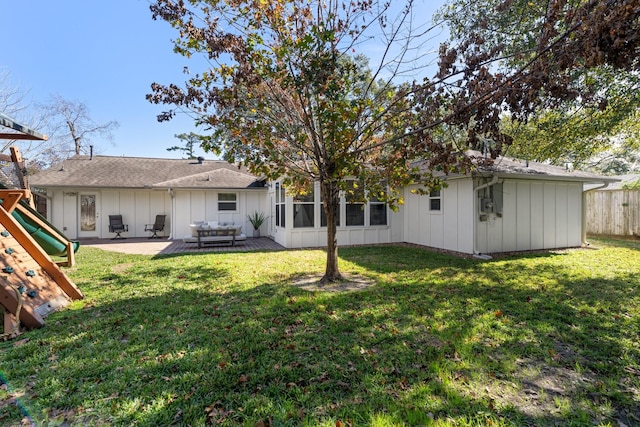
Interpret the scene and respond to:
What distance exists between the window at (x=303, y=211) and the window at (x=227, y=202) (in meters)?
4.94

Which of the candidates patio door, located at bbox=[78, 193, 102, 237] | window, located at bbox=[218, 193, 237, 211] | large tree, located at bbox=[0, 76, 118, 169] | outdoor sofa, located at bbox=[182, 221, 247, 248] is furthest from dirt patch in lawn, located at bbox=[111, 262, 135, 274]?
large tree, located at bbox=[0, 76, 118, 169]

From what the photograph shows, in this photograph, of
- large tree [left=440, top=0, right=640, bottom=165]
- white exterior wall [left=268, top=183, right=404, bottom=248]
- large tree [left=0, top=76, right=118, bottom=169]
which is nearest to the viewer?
large tree [left=440, top=0, right=640, bottom=165]

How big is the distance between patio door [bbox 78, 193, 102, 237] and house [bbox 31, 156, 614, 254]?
0.04 m

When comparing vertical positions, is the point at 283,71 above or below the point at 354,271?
above

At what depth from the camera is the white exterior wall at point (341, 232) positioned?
11148 millimetres

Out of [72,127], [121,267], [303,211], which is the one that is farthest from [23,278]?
[72,127]

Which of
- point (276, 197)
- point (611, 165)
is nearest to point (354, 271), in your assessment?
point (276, 197)

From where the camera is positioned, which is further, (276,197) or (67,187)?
(67,187)

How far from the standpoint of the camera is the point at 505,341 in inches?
139

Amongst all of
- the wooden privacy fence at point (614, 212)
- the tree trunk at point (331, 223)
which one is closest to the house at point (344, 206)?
the tree trunk at point (331, 223)

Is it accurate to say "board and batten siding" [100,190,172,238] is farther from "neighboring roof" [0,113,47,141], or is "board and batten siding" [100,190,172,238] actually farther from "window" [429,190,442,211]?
"window" [429,190,442,211]

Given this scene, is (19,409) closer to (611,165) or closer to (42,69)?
(42,69)

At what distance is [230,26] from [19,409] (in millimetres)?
5748

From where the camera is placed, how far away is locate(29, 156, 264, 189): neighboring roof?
45.3 ft
